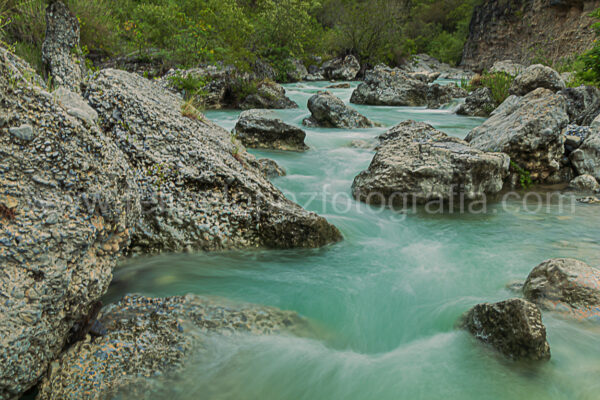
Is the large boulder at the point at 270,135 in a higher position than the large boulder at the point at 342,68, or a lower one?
lower

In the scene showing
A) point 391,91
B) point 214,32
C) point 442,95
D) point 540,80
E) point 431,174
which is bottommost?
point 431,174

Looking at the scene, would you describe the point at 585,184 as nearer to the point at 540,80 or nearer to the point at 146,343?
the point at 540,80

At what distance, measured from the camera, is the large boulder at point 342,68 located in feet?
95.4

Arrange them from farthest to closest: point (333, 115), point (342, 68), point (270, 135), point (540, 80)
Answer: point (342, 68) < point (333, 115) < point (540, 80) < point (270, 135)

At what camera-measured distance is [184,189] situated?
3.97 m

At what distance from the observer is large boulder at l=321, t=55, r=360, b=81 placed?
29078 millimetres

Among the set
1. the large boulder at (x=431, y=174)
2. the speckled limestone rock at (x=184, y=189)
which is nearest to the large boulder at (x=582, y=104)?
the large boulder at (x=431, y=174)

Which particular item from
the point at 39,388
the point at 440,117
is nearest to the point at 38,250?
the point at 39,388

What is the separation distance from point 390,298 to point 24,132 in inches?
140

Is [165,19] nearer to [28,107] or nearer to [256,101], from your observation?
[256,101]

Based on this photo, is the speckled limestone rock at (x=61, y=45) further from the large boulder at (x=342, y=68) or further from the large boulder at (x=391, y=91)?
the large boulder at (x=342, y=68)

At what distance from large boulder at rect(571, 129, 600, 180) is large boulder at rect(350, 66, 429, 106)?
10198mm

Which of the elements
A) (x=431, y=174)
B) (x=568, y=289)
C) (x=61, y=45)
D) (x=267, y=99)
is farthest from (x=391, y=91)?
(x=568, y=289)

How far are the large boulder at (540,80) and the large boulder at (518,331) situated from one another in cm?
936
